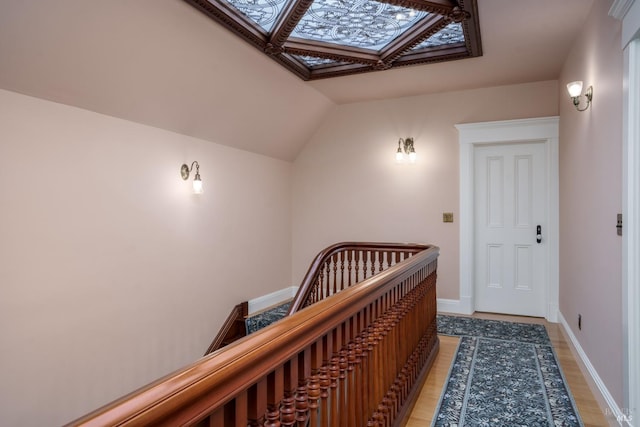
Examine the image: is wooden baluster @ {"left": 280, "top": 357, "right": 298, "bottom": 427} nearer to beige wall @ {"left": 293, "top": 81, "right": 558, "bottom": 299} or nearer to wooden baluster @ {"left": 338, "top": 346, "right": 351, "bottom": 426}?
wooden baluster @ {"left": 338, "top": 346, "right": 351, "bottom": 426}

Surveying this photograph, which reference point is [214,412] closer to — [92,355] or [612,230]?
[612,230]

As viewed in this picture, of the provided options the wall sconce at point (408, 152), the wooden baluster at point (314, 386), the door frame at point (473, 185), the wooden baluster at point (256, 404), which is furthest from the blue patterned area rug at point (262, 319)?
the wooden baluster at point (256, 404)

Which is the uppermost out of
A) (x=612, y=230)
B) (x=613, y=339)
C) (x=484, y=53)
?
(x=484, y=53)

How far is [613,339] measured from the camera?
2283 mm

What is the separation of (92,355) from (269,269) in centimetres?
250

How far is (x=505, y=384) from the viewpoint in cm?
281

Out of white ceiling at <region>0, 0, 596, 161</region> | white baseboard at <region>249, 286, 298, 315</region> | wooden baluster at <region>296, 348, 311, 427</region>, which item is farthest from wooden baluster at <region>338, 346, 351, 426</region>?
white baseboard at <region>249, 286, 298, 315</region>

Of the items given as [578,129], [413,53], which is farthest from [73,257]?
[578,129]

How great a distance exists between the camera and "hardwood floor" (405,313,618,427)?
237 cm

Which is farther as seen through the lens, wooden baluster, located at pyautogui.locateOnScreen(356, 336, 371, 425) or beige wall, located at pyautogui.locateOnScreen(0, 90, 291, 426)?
beige wall, located at pyautogui.locateOnScreen(0, 90, 291, 426)

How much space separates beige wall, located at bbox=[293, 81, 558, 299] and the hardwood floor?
52.4 inches

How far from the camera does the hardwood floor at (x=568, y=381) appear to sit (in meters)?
2.37

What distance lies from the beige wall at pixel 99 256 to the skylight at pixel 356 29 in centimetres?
126

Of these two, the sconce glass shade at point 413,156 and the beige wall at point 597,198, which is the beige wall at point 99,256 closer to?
the sconce glass shade at point 413,156
